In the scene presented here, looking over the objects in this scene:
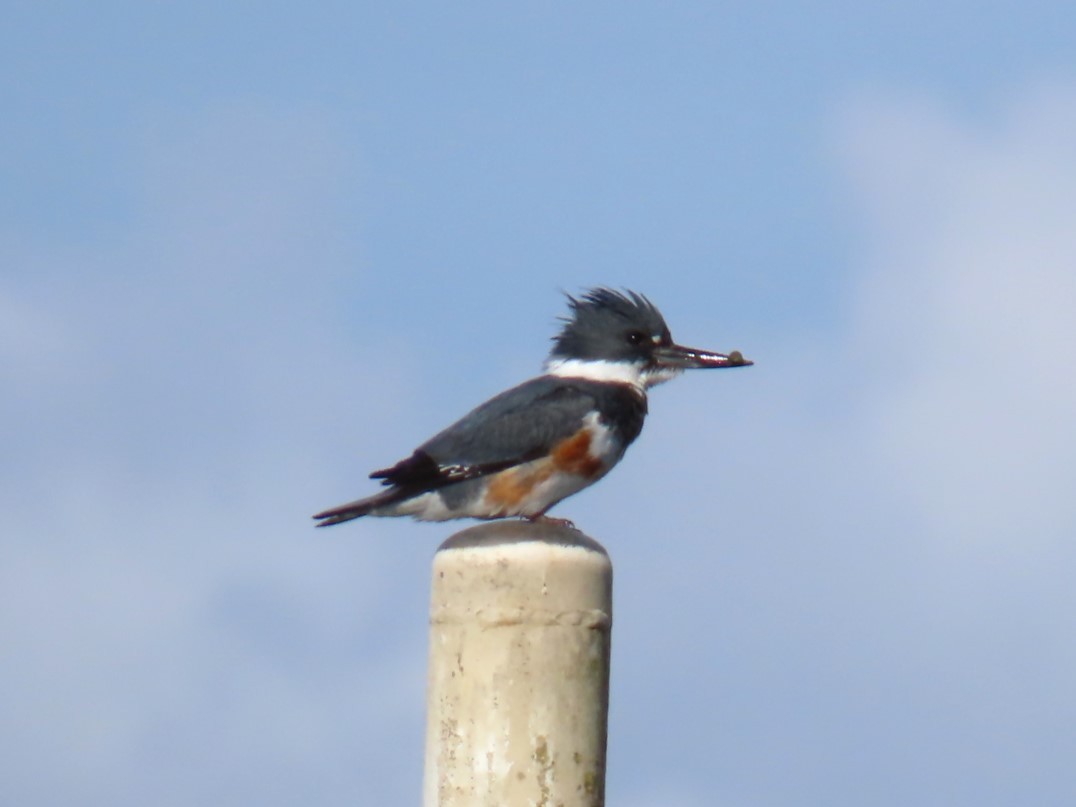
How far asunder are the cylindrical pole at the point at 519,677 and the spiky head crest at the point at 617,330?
4.00 m

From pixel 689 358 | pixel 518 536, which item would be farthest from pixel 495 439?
pixel 518 536

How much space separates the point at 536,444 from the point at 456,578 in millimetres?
2995

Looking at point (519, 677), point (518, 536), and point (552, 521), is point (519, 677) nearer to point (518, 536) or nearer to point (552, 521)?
point (518, 536)

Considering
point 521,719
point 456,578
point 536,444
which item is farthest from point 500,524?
point 536,444

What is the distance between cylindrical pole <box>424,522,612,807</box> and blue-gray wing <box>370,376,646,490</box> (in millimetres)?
2894

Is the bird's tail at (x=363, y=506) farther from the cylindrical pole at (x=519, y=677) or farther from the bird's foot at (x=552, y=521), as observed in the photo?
the cylindrical pole at (x=519, y=677)

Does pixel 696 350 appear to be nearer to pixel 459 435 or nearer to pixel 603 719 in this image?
pixel 459 435

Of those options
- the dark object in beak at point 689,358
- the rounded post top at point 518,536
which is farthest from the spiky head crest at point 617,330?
the rounded post top at point 518,536

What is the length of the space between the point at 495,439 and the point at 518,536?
2.98 metres

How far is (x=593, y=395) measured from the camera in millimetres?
9453

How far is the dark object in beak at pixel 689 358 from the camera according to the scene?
1011 centimetres

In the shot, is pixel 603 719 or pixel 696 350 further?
pixel 696 350

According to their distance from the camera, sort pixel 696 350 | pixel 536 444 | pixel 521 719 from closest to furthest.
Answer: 1. pixel 521 719
2. pixel 536 444
3. pixel 696 350

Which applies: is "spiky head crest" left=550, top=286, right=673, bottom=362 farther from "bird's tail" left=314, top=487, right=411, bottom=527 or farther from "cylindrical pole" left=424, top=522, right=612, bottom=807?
"cylindrical pole" left=424, top=522, right=612, bottom=807
